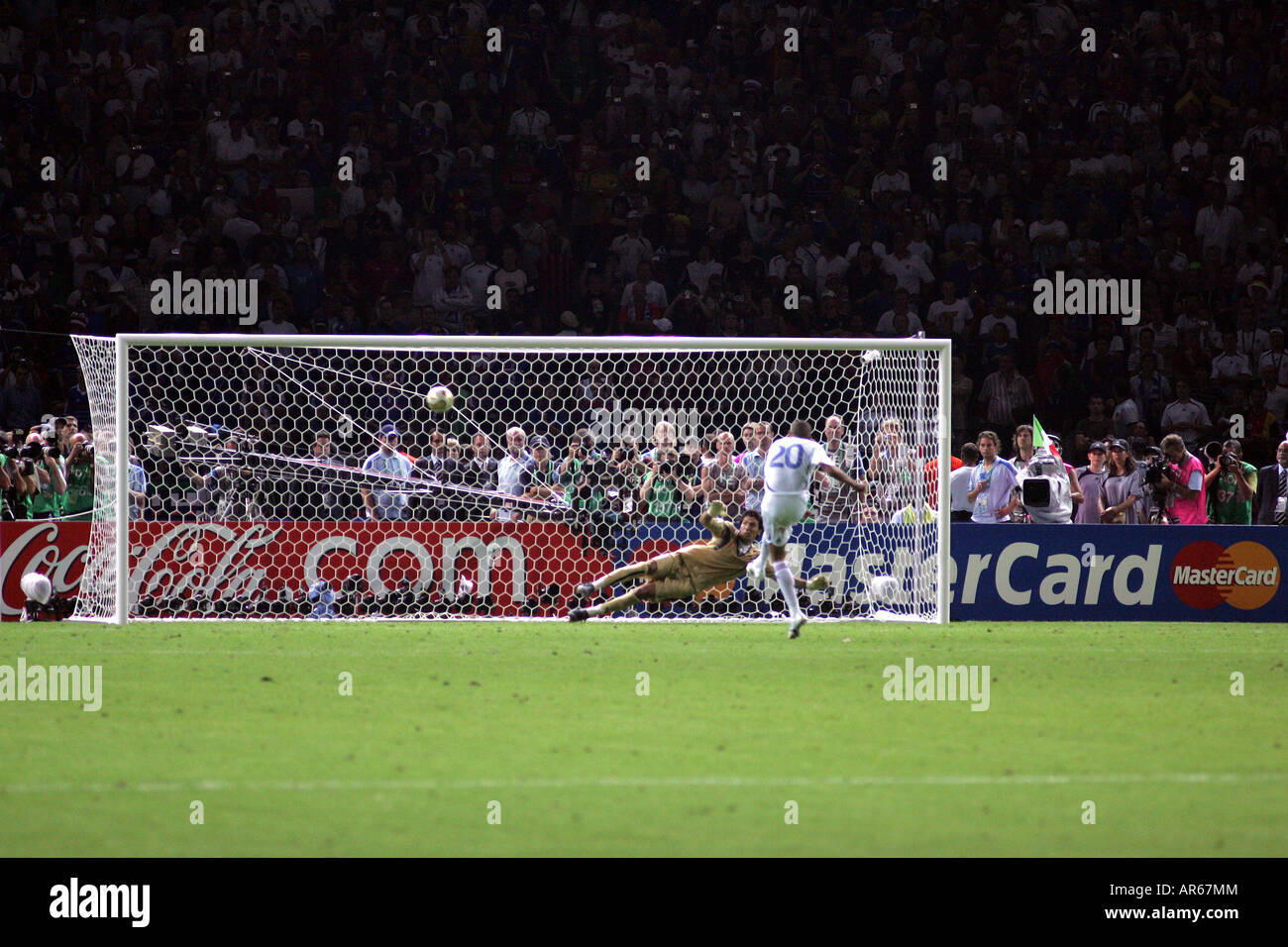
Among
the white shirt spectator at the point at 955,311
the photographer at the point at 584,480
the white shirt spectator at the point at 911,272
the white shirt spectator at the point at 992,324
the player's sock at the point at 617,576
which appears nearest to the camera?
the player's sock at the point at 617,576

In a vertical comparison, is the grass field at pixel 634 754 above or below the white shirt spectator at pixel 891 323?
below

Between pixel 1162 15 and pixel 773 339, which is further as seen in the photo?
pixel 1162 15

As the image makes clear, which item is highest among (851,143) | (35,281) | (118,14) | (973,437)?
(118,14)

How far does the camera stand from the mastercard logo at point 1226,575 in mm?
15516

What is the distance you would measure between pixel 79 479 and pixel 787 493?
743 centimetres

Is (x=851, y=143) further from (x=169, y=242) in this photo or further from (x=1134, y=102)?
(x=169, y=242)

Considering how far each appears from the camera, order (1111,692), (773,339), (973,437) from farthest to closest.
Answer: (973,437) → (773,339) → (1111,692)

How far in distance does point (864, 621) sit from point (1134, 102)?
10.6 metres

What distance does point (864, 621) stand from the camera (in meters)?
15.0

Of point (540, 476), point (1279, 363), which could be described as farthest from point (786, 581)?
point (1279, 363)

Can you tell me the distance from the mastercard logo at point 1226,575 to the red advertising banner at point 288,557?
6.26 m

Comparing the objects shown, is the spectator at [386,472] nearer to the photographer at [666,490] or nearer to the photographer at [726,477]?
the photographer at [666,490]

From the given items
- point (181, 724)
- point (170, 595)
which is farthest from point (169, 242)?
point (181, 724)

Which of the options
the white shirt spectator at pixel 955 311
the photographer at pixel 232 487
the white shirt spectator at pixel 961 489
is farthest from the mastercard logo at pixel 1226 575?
the photographer at pixel 232 487
